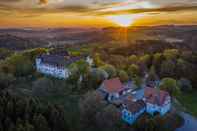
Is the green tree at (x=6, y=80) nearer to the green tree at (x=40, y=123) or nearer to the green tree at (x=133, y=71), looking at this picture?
the green tree at (x=40, y=123)

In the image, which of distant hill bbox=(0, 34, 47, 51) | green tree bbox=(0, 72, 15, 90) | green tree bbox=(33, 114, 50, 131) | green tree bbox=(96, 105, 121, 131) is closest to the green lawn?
green tree bbox=(96, 105, 121, 131)

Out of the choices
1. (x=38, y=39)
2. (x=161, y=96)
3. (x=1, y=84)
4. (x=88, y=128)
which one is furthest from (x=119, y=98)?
(x=38, y=39)

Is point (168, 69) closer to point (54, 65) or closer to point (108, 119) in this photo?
point (54, 65)

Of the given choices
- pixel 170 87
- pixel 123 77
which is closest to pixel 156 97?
pixel 170 87

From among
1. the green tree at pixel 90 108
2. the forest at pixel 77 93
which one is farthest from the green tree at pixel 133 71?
the green tree at pixel 90 108

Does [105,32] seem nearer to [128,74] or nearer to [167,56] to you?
[167,56]
